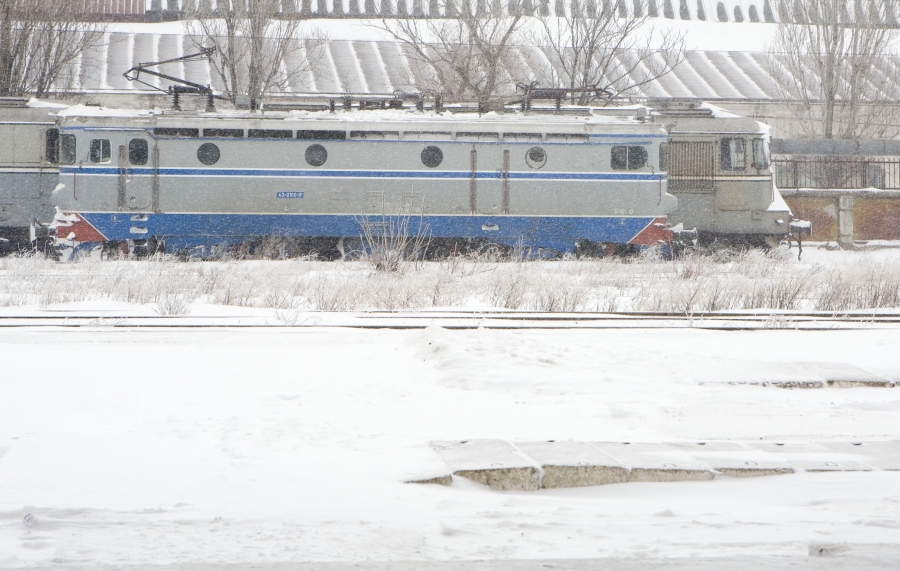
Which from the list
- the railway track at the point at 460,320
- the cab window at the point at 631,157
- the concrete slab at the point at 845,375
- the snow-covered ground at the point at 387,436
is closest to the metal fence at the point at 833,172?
the cab window at the point at 631,157

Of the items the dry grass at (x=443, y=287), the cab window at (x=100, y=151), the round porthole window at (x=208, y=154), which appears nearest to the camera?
the dry grass at (x=443, y=287)

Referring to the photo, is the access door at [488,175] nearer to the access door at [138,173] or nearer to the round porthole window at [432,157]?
the round porthole window at [432,157]

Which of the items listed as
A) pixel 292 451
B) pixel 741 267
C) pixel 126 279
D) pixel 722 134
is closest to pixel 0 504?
pixel 292 451

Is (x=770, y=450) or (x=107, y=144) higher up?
(x=107, y=144)

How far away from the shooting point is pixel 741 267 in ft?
53.6

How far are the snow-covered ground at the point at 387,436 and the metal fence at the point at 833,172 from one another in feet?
68.0

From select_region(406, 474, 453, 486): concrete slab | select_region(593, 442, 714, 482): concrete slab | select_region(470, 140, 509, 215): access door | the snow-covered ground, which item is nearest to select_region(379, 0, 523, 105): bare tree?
select_region(470, 140, 509, 215): access door

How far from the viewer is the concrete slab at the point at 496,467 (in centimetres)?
426

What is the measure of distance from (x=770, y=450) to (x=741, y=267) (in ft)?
39.4

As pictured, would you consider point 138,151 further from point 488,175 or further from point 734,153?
point 734,153

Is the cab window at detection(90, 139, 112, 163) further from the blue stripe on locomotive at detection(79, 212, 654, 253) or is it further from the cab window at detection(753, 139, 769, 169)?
the cab window at detection(753, 139, 769, 169)

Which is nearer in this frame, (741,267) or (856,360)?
(856,360)

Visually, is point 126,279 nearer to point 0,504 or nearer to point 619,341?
point 619,341

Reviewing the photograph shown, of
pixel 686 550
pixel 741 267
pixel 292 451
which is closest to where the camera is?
pixel 686 550
